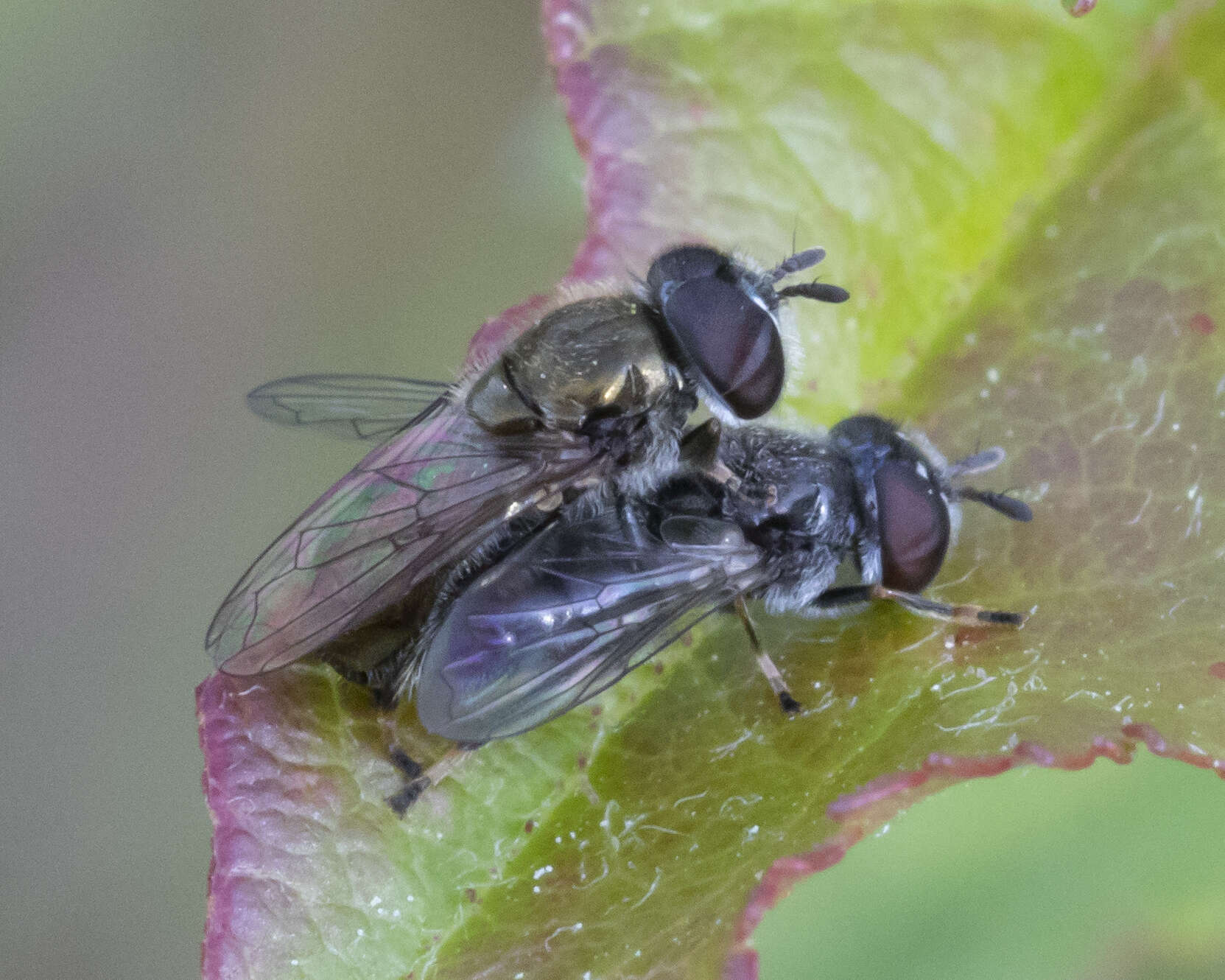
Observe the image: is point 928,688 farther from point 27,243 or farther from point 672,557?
point 27,243

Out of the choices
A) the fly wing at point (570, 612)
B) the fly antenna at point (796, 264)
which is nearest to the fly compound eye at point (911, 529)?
the fly wing at point (570, 612)

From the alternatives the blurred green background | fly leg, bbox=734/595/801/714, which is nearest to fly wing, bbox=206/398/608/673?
fly leg, bbox=734/595/801/714

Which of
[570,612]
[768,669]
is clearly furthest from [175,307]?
[768,669]

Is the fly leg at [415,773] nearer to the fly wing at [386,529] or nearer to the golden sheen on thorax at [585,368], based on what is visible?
the fly wing at [386,529]

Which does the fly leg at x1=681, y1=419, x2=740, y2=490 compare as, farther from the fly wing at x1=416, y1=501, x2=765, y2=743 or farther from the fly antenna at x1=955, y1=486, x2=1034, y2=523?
the fly antenna at x1=955, y1=486, x2=1034, y2=523

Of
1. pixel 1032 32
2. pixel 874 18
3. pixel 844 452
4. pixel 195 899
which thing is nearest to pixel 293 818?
pixel 844 452

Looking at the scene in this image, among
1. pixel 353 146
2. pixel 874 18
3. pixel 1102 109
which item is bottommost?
pixel 1102 109
